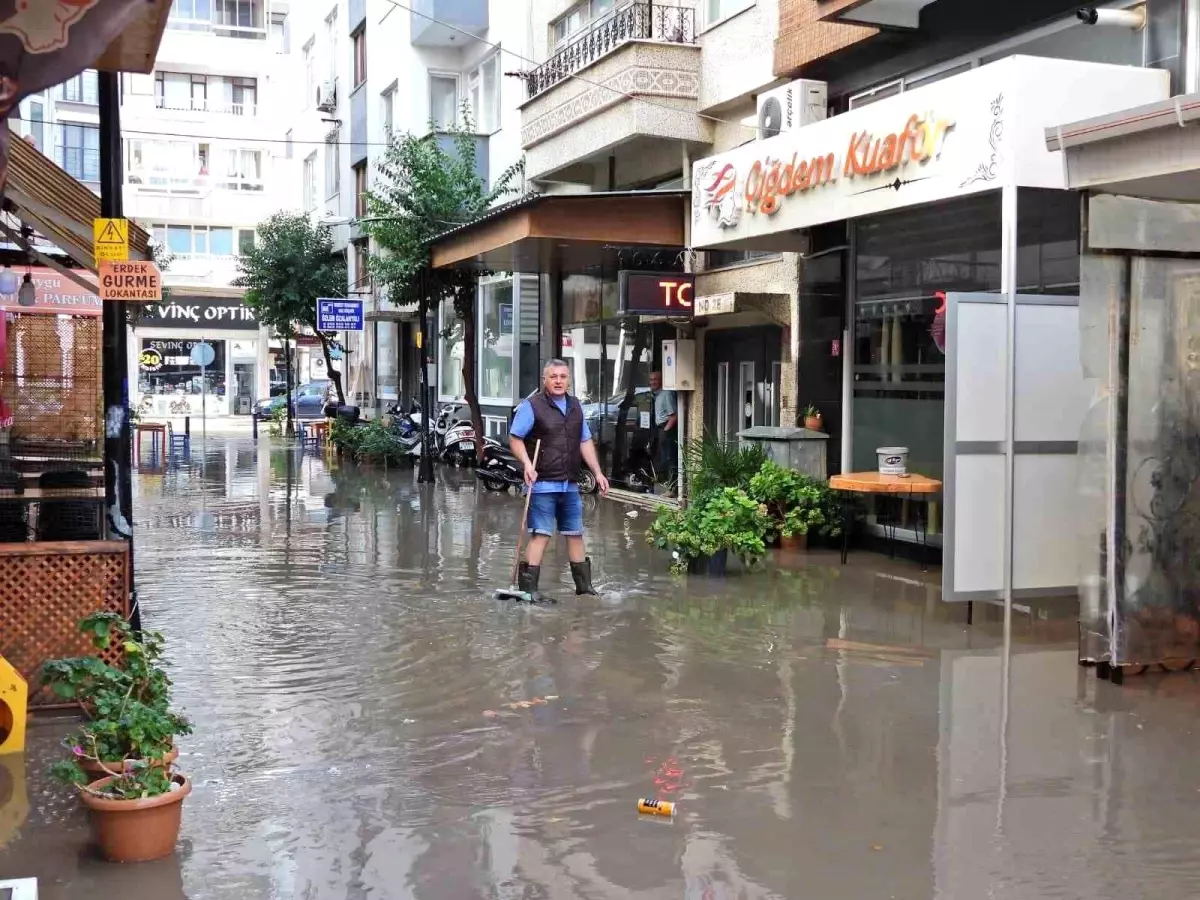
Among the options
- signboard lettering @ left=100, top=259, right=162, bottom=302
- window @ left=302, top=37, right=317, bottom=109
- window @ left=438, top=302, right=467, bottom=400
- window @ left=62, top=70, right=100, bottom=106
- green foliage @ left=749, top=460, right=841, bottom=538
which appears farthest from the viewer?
window @ left=62, top=70, right=100, bottom=106

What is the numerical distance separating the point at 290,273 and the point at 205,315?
1861 cm

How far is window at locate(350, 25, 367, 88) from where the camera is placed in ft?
107

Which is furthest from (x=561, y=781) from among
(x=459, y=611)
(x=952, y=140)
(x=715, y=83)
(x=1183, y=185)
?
(x=715, y=83)

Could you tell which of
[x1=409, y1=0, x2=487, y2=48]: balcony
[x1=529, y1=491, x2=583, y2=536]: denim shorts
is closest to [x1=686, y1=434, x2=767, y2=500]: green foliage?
[x1=529, y1=491, x2=583, y2=536]: denim shorts

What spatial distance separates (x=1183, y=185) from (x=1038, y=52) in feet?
14.3

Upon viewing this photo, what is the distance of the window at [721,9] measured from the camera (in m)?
15.2

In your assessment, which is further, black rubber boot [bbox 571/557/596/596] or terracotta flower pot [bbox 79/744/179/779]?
black rubber boot [bbox 571/557/596/596]

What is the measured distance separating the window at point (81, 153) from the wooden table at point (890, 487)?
104 ft

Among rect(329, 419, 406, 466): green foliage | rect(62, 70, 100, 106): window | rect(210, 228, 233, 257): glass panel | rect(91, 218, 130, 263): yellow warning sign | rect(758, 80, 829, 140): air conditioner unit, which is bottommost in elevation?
rect(329, 419, 406, 466): green foliage

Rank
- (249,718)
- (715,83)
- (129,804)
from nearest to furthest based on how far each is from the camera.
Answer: (129,804) < (249,718) < (715,83)

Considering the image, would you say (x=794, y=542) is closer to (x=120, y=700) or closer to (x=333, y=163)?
(x=120, y=700)

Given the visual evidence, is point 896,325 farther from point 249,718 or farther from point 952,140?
point 249,718

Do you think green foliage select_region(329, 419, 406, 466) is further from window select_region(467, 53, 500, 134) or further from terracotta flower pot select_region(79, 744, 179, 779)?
terracotta flower pot select_region(79, 744, 179, 779)

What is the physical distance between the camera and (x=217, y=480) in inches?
855
